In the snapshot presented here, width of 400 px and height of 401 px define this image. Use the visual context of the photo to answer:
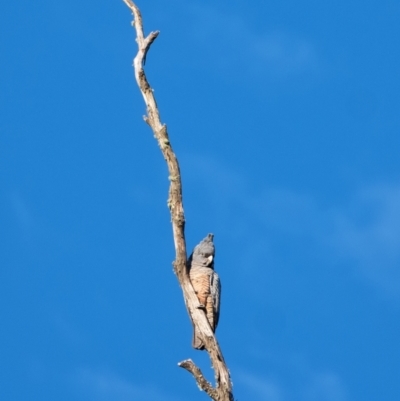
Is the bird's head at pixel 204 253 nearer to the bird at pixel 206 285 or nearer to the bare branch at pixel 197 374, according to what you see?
the bird at pixel 206 285

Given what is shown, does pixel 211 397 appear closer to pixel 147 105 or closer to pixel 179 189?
pixel 179 189

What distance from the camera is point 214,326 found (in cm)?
1420

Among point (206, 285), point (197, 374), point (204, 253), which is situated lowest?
point (197, 374)

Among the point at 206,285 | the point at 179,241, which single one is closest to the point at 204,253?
the point at 206,285

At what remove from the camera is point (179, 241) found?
45.9 ft

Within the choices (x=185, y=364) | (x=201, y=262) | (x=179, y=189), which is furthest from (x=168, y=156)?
(x=185, y=364)

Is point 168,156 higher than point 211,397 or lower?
higher

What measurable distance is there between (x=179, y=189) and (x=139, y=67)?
1365 millimetres

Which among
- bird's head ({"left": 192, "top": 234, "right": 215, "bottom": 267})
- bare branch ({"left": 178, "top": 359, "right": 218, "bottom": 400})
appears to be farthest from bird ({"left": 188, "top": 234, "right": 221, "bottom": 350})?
bare branch ({"left": 178, "top": 359, "right": 218, "bottom": 400})

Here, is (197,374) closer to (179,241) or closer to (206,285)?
(206,285)

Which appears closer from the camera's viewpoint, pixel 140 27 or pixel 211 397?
pixel 211 397

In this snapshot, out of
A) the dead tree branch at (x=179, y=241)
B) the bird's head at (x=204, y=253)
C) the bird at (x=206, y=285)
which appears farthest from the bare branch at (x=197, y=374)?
the bird's head at (x=204, y=253)

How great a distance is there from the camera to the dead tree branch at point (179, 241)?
13.4 m

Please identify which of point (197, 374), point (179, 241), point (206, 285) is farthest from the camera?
point (206, 285)
